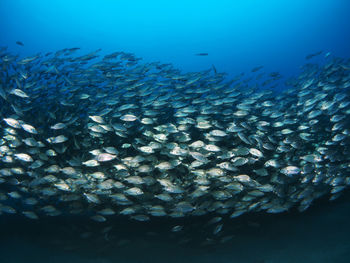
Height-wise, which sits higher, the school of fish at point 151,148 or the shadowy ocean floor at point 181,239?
the school of fish at point 151,148

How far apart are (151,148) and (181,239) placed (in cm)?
366

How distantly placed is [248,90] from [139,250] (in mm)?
7565

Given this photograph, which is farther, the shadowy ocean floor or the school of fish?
the shadowy ocean floor

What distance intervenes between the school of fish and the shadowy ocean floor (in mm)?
612

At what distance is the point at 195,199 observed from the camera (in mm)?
6766

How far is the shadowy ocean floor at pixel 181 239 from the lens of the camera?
23.5ft

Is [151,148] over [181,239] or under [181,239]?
over

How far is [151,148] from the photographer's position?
20.7 ft

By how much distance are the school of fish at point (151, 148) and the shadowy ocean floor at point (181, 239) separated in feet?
2.01

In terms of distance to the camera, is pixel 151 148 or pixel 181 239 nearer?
pixel 151 148

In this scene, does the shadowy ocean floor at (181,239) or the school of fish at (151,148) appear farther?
the shadowy ocean floor at (181,239)

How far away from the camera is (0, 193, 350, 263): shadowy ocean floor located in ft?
23.5

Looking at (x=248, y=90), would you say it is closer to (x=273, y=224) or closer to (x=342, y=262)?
(x=273, y=224)

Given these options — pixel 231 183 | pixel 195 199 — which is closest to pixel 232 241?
pixel 195 199
